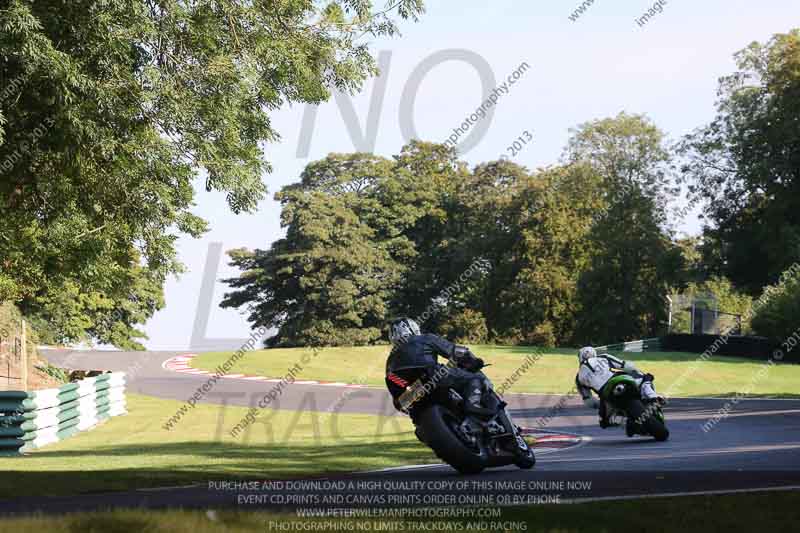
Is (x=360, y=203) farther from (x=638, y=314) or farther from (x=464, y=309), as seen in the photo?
(x=638, y=314)

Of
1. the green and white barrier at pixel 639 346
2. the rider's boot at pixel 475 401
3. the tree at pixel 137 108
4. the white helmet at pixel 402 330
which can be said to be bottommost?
the rider's boot at pixel 475 401

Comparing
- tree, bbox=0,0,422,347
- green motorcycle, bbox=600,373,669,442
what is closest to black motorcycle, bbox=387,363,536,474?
green motorcycle, bbox=600,373,669,442

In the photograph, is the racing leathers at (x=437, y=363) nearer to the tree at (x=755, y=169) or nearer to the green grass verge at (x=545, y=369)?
the green grass verge at (x=545, y=369)

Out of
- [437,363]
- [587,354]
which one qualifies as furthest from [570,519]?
[587,354]

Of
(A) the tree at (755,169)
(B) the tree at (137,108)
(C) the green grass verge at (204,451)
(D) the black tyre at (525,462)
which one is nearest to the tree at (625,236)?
(A) the tree at (755,169)

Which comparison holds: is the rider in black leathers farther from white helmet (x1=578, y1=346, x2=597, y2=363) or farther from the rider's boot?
white helmet (x1=578, y1=346, x2=597, y2=363)

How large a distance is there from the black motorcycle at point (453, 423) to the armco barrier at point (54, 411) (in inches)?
477

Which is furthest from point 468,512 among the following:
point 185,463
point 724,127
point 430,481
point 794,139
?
point 724,127

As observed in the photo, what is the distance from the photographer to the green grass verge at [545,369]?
42219 millimetres

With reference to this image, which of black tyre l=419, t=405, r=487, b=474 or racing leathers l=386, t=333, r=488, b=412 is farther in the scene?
racing leathers l=386, t=333, r=488, b=412

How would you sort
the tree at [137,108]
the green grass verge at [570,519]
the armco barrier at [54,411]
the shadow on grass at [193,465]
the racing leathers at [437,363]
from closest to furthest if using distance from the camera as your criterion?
the green grass verge at [570,519], the racing leathers at [437,363], the shadow on grass at [193,465], the tree at [137,108], the armco barrier at [54,411]

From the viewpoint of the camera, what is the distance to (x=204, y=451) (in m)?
18.8

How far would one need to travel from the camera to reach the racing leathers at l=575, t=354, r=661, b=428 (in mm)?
15852

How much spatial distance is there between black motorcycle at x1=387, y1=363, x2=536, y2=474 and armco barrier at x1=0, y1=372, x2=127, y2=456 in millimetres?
12105
